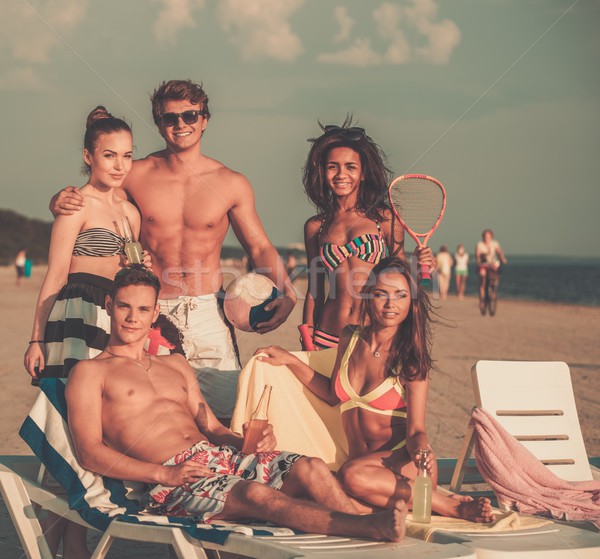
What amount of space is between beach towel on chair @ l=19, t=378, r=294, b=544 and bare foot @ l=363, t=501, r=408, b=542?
12.9 inches

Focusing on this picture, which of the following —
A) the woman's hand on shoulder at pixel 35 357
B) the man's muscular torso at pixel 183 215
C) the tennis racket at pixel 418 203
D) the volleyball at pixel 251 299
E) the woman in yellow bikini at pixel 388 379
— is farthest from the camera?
the tennis racket at pixel 418 203

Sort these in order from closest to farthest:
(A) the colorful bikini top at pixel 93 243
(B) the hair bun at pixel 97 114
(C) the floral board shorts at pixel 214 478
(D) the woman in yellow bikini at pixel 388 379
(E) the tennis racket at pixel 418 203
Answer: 1. (C) the floral board shorts at pixel 214 478
2. (D) the woman in yellow bikini at pixel 388 379
3. (A) the colorful bikini top at pixel 93 243
4. (B) the hair bun at pixel 97 114
5. (E) the tennis racket at pixel 418 203

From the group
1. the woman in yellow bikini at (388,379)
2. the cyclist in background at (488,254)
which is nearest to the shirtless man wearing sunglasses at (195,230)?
the woman in yellow bikini at (388,379)

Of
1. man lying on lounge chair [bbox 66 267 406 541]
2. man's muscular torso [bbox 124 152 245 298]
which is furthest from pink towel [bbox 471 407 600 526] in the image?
man's muscular torso [bbox 124 152 245 298]

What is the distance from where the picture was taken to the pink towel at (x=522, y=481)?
177 inches

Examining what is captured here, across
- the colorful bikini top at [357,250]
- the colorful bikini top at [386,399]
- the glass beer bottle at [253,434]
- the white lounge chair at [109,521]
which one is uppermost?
the colorful bikini top at [357,250]

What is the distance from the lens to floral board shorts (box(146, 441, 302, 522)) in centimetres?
385

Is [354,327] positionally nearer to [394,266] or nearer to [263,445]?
[394,266]

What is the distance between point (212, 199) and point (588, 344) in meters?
13.5

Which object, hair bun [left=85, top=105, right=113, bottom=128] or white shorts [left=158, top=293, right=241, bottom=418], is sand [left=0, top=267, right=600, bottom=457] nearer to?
white shorts [left=158, top=293, right=241, bottom=418]

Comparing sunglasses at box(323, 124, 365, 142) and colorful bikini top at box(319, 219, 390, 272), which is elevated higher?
sunglasses at box(323, 124, 365, 142)

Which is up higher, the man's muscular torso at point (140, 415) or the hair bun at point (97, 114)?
the hair bun at point (97, 114)

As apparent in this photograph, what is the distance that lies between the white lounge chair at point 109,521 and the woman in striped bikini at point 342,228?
67.2 inches

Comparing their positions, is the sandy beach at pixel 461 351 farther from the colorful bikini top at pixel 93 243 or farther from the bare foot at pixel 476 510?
the colorful bikini top at pixel 93 243
